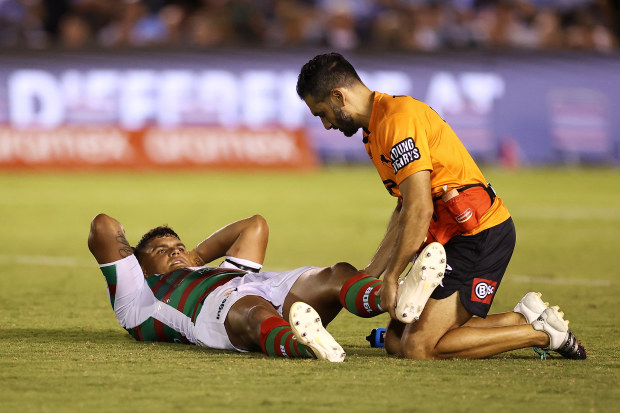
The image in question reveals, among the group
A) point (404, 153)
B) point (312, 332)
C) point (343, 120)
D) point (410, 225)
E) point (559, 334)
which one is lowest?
point (559, 334)

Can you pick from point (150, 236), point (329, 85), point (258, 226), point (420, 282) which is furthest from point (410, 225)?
point (150, 236)

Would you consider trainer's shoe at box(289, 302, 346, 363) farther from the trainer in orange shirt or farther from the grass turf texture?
the trainer in orange shirt

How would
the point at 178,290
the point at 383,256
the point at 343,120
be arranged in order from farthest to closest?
the point at 383,256, the point at 178,290, the point at 343,120

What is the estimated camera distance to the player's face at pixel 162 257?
21.6 ft

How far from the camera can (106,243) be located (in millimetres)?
6285

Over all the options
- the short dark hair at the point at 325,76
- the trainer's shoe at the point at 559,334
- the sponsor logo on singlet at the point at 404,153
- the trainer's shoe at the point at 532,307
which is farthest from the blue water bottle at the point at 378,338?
the short dark hair at the point at 325,76

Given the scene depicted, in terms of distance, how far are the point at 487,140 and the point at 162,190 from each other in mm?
6997

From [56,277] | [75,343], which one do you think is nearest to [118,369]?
[75,343]

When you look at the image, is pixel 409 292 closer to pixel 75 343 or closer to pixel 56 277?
pixel 75 343

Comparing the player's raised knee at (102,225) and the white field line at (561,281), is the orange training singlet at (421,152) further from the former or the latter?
the white field line at (561,281)

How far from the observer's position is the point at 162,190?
17.9 metres

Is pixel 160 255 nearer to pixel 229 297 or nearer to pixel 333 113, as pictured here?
pixel 229 297

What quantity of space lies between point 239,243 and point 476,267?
170 cm

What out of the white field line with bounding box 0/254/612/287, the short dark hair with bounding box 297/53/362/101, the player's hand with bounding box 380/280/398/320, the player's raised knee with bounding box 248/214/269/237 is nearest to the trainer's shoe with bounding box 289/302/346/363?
the player's hand with bounding box 380/280/398/320
